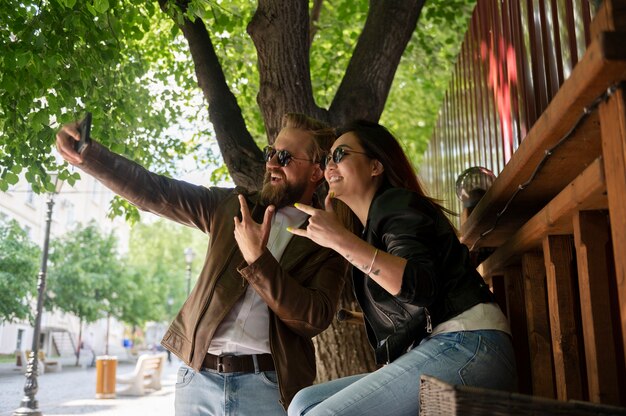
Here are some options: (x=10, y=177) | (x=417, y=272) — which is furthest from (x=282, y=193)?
(x=10, y=177)

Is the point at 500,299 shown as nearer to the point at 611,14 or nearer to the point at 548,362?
the point at 548,362

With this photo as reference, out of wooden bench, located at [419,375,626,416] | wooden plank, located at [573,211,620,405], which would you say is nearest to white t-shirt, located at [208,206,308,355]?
wooden plank, located at [573,211,620,405]

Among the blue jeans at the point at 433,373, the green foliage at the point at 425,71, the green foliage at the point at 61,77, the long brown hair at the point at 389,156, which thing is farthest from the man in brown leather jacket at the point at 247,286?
the green foliage at the point at 425,71

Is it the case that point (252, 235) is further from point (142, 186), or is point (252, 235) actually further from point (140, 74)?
point (140, 74)

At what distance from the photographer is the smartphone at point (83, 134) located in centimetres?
323

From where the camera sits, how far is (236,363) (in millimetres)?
3152

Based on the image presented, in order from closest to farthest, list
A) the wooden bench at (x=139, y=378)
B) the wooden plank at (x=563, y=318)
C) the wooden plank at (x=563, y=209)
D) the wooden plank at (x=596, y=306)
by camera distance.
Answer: the wooden plank at (x=563, y=209), the wooden plank at (x=596, y=306), the wooden plank at (x=563, y=318), the wooden bench at (x=139, y=378)

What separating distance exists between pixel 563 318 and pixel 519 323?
78 cm

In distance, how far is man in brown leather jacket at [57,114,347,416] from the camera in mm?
3078

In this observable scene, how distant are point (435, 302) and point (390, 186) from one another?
608 millimetres

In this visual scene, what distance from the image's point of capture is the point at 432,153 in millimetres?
9961

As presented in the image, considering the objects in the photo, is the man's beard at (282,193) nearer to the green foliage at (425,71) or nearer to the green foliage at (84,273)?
the green foliage at (425,71)

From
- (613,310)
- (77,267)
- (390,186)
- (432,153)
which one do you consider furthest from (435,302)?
(77,267)

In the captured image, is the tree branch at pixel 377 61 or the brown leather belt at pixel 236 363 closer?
the brown leather belt at pixel 236 363
